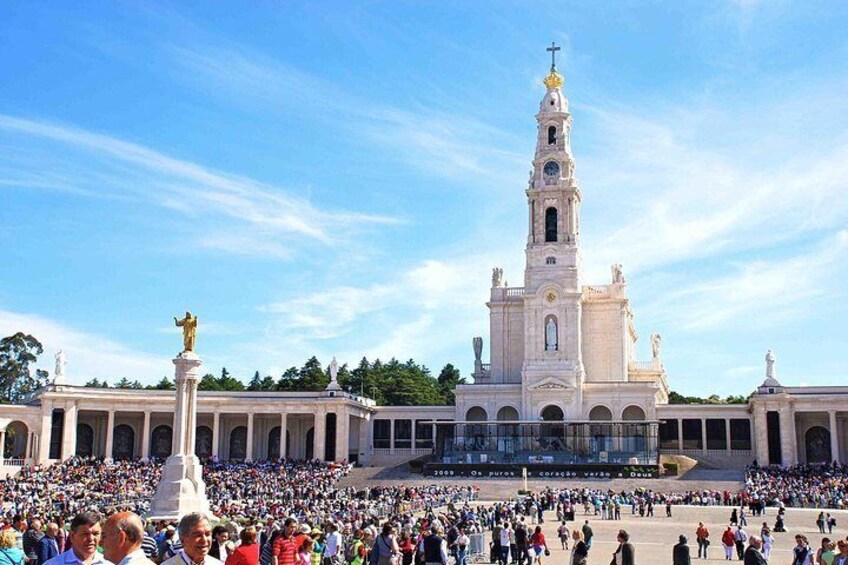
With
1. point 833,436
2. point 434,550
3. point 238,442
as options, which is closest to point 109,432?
point 238,442

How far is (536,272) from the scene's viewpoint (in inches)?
3076

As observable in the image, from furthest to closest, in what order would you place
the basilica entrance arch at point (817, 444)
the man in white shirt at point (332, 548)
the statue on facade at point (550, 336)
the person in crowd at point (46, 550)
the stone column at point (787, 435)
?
the statue on facade at point (550, 336)
the basilica entrance arch at point (817, 444)
the stone column at point (787, 435)
the man in white shirt at point (332, 548)
the person in crowd at point (46, 550)

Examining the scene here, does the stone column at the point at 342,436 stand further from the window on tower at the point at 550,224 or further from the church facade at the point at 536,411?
the window on tower at the point at 550,224

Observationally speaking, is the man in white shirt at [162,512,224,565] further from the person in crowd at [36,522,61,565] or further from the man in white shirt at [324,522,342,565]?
the man in white shirt at [324,522,342,565]

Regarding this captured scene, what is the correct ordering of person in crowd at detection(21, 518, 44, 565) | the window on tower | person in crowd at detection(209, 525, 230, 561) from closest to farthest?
person in crowd at detection(209, 525, 230, 561)
person in crowd at detection(21, 518, 44, 565)
the window on tower

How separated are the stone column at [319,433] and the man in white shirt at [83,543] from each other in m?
67.9

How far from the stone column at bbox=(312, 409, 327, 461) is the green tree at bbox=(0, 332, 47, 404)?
1461 inches

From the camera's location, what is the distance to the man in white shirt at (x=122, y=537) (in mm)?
6785

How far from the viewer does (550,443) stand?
6969 cm

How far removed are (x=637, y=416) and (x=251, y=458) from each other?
3035 centimetres

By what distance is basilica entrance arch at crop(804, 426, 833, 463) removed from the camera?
2751 inches

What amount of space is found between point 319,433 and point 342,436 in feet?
5.91

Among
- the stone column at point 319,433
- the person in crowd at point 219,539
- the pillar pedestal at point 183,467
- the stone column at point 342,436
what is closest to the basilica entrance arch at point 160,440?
the stone column at point 319,433

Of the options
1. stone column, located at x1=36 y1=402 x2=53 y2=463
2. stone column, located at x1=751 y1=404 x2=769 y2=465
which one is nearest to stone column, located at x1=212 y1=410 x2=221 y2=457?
stone column, located at x1=36 y1=402 x2=53 y2=463
